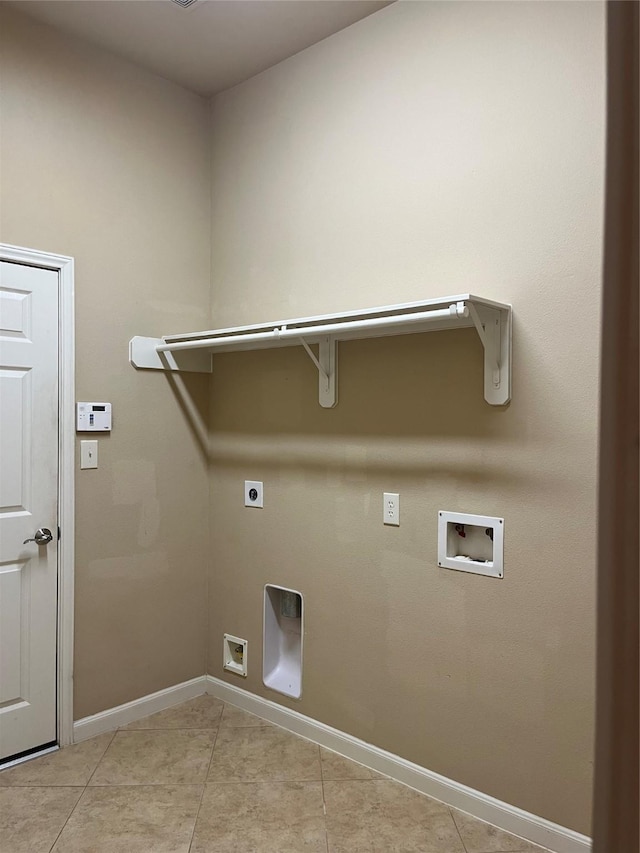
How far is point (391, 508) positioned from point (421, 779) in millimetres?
1020

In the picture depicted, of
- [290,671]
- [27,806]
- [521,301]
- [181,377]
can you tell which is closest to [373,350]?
[521,301]

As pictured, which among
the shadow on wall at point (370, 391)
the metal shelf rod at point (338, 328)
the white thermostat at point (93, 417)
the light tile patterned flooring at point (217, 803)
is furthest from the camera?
the white thermostat at point (93, 417)

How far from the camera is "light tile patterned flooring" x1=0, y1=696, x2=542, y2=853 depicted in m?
2.07

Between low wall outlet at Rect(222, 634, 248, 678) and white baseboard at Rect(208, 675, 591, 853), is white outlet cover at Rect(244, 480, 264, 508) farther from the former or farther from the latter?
white baseboard at Rect(208, 675, 591, 853)

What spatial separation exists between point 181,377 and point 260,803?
6.26ft

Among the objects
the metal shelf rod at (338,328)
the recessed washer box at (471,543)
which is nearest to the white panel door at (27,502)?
the metal shelf rod at (338,328)

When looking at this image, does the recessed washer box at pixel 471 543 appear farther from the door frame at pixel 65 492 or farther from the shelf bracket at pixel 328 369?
the door frame at pixel 65 492

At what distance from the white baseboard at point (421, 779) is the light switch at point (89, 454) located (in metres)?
1.32

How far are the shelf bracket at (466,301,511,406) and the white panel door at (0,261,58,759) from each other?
5.79 feet

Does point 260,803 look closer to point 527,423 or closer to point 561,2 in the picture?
point 527,423

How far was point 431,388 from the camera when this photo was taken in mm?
2342

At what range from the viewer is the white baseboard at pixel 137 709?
2.76 meters

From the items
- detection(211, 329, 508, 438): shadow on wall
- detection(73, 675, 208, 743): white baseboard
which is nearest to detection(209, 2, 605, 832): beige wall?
detection(211, 329, 508, 438): shadow on wall

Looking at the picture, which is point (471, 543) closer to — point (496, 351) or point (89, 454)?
point (496, 351)
